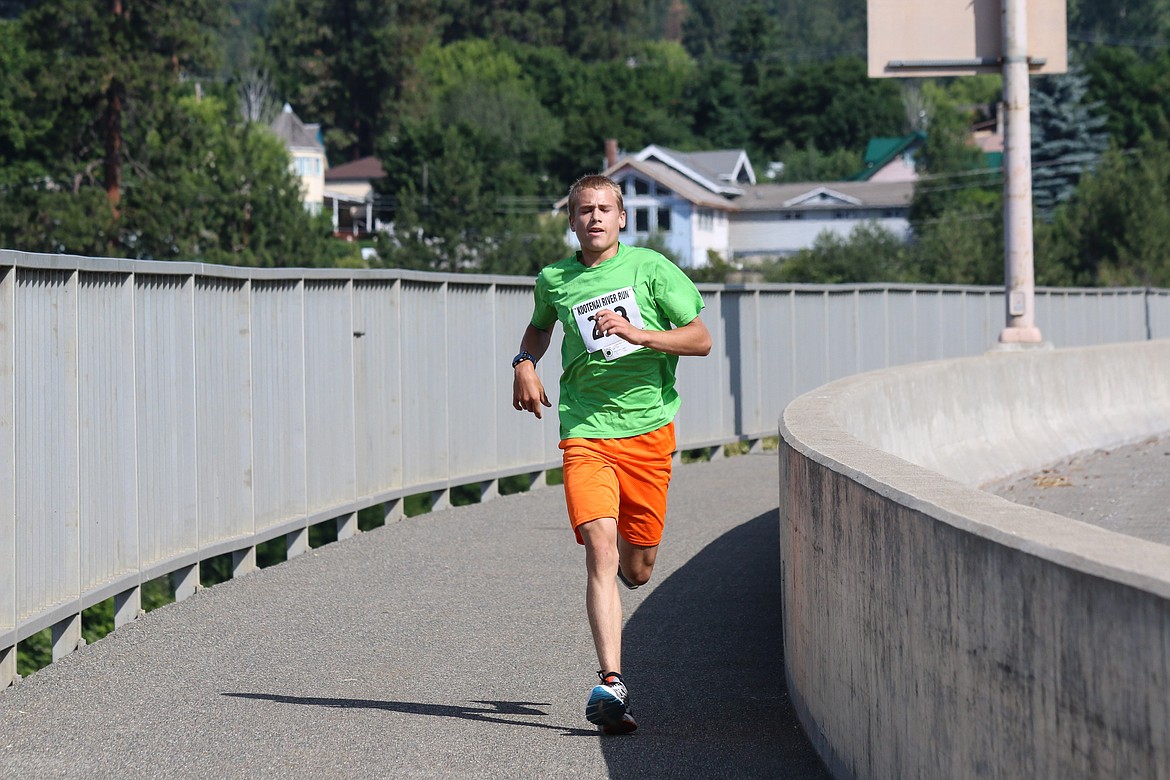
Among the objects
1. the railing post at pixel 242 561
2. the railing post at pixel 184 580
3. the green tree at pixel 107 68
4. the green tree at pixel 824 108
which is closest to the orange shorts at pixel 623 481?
the railing post at pixel 184 580

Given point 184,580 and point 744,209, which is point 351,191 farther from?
point 184,580

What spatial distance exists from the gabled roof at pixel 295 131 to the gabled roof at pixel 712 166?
2452cm

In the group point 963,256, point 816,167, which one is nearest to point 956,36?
point 963,256

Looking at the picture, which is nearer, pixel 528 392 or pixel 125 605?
pixel 528 392

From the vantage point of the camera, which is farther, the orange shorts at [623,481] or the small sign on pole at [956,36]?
the small sign on pole at [956,36]

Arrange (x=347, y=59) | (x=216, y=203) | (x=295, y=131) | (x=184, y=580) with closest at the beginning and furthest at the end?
(x=184, y=580) < (x=216, y=203) < (x=295, y=131) < (x=347, y=59)

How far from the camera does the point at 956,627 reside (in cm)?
437

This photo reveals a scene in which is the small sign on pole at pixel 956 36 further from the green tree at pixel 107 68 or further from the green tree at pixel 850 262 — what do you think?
the green tree at pixel 850 262

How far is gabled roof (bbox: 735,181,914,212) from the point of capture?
12344cm

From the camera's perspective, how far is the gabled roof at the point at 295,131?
133m

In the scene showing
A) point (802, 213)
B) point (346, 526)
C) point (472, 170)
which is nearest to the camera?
point (346, 526)

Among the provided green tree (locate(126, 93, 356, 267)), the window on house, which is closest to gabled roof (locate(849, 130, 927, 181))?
the window on house

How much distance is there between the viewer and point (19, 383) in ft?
24.1

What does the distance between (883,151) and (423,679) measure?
144 m
